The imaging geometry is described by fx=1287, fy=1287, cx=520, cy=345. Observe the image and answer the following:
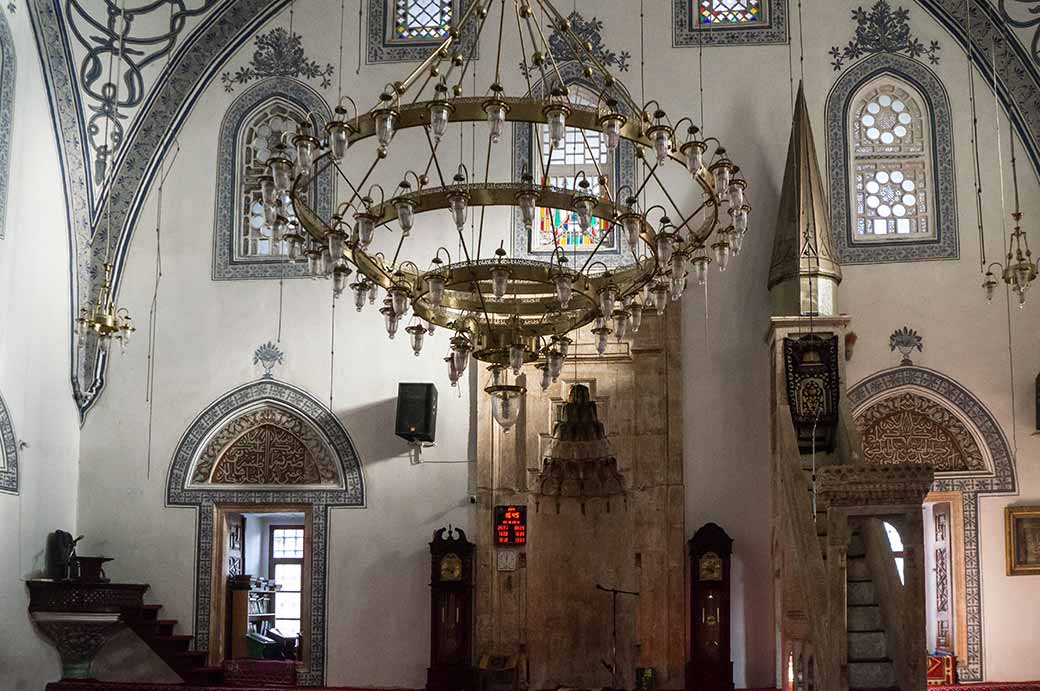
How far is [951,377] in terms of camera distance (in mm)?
10961

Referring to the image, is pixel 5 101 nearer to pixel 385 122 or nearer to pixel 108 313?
pixel 108 313

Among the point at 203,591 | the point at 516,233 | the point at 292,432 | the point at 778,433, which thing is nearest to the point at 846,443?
the point at 778,433

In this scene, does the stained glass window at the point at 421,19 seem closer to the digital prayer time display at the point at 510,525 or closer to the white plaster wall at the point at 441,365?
the white plaster wall at the point at 441,365

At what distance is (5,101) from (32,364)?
2193mm

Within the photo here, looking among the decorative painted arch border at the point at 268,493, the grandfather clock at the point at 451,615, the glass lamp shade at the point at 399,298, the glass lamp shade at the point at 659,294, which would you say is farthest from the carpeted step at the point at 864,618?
the decorative painted arch border at the point at 268,493

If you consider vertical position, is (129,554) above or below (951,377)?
below

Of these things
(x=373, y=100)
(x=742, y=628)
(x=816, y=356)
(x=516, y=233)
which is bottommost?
(x=742, y=628)

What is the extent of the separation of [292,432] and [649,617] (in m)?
3.57

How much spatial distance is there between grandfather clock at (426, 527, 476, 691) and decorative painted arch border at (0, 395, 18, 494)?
3.48 meters

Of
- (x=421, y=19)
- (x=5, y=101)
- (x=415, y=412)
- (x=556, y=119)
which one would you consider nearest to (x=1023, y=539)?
(x=415, y=412)

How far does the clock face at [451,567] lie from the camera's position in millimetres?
10891

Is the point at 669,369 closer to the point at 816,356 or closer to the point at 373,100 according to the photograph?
the point at 816,356

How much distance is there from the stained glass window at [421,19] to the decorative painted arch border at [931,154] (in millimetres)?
3635

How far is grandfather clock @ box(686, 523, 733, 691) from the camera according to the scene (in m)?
10.5
